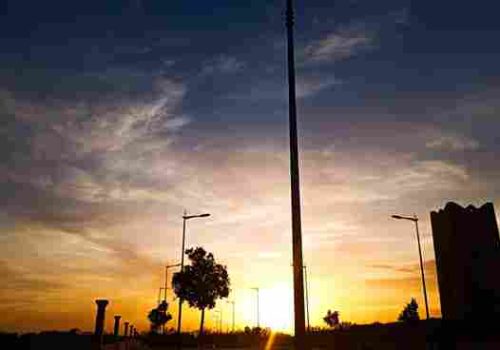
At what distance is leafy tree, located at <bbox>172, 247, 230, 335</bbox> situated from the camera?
6050 centimetres

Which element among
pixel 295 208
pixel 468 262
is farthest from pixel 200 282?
pixel 295 208

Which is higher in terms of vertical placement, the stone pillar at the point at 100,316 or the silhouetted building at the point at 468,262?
the silhouetted building at the point at 468,262

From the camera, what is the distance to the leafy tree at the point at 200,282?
60.5 m

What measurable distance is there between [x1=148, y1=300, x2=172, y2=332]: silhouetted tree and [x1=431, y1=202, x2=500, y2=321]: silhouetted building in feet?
186

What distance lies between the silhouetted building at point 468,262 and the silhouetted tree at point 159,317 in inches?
2233

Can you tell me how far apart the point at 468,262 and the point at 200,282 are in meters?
35.3

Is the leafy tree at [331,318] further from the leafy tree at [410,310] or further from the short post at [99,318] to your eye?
the short post at [99,318]

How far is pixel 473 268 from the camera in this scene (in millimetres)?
36375

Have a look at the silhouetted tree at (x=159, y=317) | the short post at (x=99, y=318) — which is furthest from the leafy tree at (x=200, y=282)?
the short post at (x=99, y=318)

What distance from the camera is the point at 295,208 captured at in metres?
11.9

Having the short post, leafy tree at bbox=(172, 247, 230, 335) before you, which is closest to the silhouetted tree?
leafy tree at bbox=(172, 247, 230, 335)

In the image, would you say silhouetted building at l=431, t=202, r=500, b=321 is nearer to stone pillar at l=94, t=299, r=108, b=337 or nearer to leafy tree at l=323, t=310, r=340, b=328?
stone pillar at l=94, t=299, r=108, b=337

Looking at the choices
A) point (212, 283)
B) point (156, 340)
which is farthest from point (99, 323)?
point (156, 340)

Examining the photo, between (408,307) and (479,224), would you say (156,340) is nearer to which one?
(408,307)
